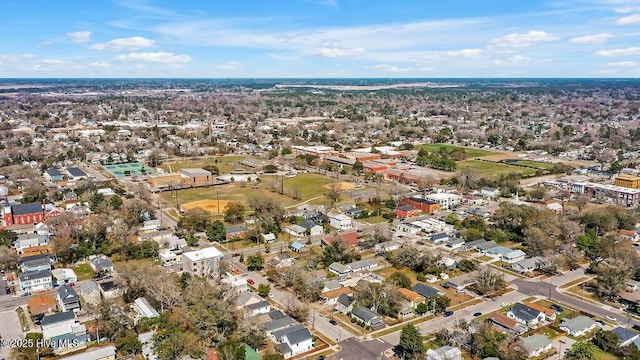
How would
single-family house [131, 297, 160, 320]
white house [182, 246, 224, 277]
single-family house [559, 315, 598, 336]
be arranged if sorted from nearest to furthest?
single-family house [559, 315, 598, 336]
single-family house [131, 297, 160, 320]
white house [182, 246, 224, 277]

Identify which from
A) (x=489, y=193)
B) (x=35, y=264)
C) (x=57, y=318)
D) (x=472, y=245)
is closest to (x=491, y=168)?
A: (x=489, y=193)

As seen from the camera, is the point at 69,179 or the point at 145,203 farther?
the point at 69,179

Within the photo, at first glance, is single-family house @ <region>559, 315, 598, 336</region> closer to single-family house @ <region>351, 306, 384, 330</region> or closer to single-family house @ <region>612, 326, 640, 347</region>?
single-family house @ <region>612, 326, 640, 347</region>

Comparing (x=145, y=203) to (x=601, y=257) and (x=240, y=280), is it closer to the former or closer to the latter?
(x=240, y=280)

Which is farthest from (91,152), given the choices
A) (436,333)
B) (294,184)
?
(436,333)

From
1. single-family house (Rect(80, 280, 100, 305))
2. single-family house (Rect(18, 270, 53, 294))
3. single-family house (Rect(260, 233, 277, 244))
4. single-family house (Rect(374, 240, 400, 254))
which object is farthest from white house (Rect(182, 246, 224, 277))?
single-family house (Rect(374, 240, 400, 254))

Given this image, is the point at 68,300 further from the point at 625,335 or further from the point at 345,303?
the point at 625,335

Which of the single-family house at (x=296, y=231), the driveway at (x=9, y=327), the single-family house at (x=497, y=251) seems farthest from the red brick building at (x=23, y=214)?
the single-family house at (x=497, y=251)
